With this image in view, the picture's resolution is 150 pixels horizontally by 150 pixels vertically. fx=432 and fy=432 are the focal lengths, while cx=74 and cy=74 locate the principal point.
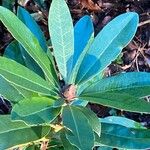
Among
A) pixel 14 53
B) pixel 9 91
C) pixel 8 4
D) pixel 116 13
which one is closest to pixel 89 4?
pixel 116 13

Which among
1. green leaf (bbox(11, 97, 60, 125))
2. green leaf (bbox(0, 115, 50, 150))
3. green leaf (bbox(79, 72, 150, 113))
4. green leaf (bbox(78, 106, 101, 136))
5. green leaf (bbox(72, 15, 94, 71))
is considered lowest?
green leaf (bbox(0, 115, 50, 150))

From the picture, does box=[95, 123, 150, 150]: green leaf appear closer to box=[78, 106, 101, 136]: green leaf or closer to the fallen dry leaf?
box=[78, 106, 101, 136]: green leaf

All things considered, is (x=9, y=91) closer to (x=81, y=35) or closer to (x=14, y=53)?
(x=14, y=53)

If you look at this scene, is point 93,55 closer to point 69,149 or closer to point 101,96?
point 101,96

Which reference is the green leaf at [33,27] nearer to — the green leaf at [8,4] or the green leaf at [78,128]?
the green leaf at [78,128]

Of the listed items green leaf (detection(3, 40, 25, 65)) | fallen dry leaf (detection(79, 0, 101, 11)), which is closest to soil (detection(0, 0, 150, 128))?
fallen dry leaf (detection(79, 0, 101, 11))
